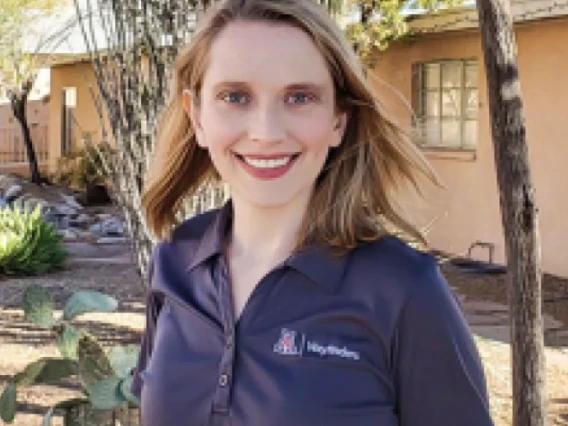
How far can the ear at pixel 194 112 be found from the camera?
82.6 inches

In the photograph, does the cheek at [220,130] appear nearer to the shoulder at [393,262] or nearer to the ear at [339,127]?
the ear at [339,127]

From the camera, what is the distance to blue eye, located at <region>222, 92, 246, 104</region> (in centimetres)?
192

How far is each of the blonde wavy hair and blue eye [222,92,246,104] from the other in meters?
0.11

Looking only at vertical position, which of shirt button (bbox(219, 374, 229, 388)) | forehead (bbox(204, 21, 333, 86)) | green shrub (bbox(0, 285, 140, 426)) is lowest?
green shrub (bbox(0, 285, 140, 426))

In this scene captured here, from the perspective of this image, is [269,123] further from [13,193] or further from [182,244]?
[13,193]

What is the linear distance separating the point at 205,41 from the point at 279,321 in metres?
0.57

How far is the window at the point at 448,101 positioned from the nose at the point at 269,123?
11.0 meters

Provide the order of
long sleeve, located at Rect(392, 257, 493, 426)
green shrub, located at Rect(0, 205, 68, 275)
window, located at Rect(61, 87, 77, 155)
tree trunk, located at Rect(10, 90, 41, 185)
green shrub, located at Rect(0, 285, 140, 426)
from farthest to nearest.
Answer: window, located at Rect(61, 87, 77, 155)
tree trunk, located at Rect(10, 90, 41, 185)
green shrub, located at Rect(0, 205, 68, 275)
green shrub, located at Rect(0, 285, 140, 426)
long sleeve, located at Rect(392, 257, 493, 426)

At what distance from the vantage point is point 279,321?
1822 millimetres

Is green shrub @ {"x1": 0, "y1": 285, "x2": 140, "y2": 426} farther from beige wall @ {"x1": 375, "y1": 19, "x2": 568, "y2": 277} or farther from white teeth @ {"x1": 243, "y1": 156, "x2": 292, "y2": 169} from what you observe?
beige wall @ {"x1": 375, "y1": 19, "x2": 568, "y2": 277}

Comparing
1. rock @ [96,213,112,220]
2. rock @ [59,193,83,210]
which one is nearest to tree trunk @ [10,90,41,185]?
rock @ [59,193,83,210]

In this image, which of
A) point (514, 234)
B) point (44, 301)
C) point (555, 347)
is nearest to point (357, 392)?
point (44, 301)

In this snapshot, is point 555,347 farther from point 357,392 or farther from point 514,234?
point 357,392

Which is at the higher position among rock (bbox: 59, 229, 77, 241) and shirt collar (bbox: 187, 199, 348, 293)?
shirt collar (bbox: 187, 199, 348, 293)
